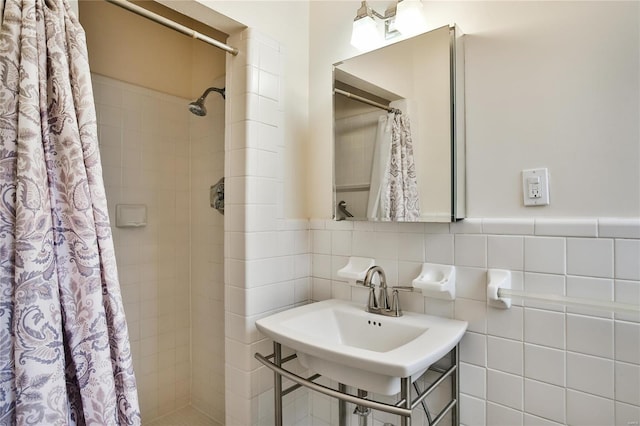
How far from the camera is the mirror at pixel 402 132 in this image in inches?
47.1

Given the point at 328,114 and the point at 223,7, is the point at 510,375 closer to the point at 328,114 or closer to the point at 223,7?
the point at 328,114

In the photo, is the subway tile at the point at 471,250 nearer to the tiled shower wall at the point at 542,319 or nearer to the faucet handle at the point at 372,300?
the tiled shower wall at the point at 542,319

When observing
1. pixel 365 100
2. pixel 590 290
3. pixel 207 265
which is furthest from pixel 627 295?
pixel 207 265

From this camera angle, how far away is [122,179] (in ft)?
5.98

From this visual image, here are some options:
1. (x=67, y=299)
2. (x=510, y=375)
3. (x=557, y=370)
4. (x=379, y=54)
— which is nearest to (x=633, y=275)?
(x=557, y=370)

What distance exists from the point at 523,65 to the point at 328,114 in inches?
30.9

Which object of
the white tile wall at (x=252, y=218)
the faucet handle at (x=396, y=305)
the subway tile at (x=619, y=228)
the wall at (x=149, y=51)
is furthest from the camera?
the wall at (x=149, y=51)

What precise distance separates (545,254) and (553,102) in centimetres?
46

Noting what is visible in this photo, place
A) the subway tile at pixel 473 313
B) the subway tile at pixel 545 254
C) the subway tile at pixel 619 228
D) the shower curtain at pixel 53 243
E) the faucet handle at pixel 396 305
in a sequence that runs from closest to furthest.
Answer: the shower curtain at pixel 53 243 → the subway tile at pixel 619 228 → the subway tile at pixel 545 254 → the subway tile at pixel 473 313 → the faucet handle at pixel 396 305

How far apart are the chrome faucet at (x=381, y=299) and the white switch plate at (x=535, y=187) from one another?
0.53 metres

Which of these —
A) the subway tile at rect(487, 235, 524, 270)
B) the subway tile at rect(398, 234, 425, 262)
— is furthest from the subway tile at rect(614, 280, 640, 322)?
the subway tile at rect(398, 234, 425, 262)

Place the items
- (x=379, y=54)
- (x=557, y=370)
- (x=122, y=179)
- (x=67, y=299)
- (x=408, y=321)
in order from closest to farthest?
1. (x=67, y=299)
2. (x=557, y=370)
3. (x=408, y=321)
4. (x=379, y=54)
5. (x=122, y=179)

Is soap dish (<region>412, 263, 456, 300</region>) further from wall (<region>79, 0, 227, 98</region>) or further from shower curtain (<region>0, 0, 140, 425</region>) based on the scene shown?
wall (<region>79, 0, 227, 98</region>)

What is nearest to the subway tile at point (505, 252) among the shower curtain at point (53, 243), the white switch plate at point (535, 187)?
the white switch plate at point (535, 187)
